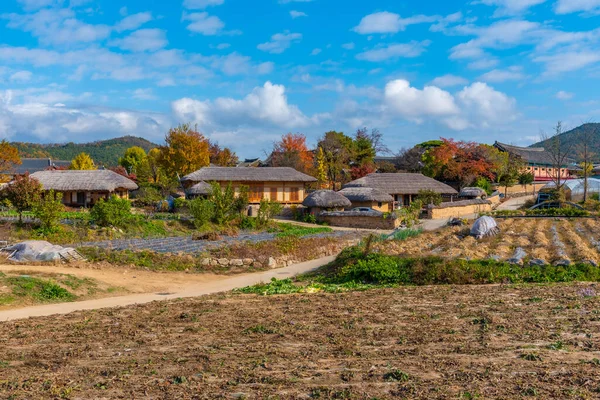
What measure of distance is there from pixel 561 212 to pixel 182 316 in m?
31.4

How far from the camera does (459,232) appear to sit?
25.2m

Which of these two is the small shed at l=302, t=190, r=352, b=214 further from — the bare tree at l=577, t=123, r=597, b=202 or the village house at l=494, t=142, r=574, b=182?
the village house at l=494, t=142, r=574, b=182

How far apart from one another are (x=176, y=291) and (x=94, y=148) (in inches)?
4469

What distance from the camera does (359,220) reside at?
30.9 meters

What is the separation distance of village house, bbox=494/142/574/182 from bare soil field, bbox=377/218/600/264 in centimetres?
3535

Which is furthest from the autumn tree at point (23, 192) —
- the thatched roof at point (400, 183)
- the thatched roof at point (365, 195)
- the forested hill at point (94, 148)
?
the forested hill at point (94, 148)

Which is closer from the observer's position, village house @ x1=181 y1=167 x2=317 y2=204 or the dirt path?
the dirt path

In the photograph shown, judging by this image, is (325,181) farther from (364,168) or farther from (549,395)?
(549,395)

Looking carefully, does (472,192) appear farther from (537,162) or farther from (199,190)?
(537,162)

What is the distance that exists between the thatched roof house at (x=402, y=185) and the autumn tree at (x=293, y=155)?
9.62 m

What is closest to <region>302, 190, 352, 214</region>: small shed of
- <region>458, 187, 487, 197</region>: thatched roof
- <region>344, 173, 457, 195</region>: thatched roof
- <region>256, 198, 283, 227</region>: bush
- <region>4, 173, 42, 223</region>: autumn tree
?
<region>256, 198, 283, 227</region>: bush

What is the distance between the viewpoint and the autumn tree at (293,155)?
52.1m

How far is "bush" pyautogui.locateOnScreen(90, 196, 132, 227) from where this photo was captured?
22.8 meters

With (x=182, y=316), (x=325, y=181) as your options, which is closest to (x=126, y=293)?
(x=182, y=316)
